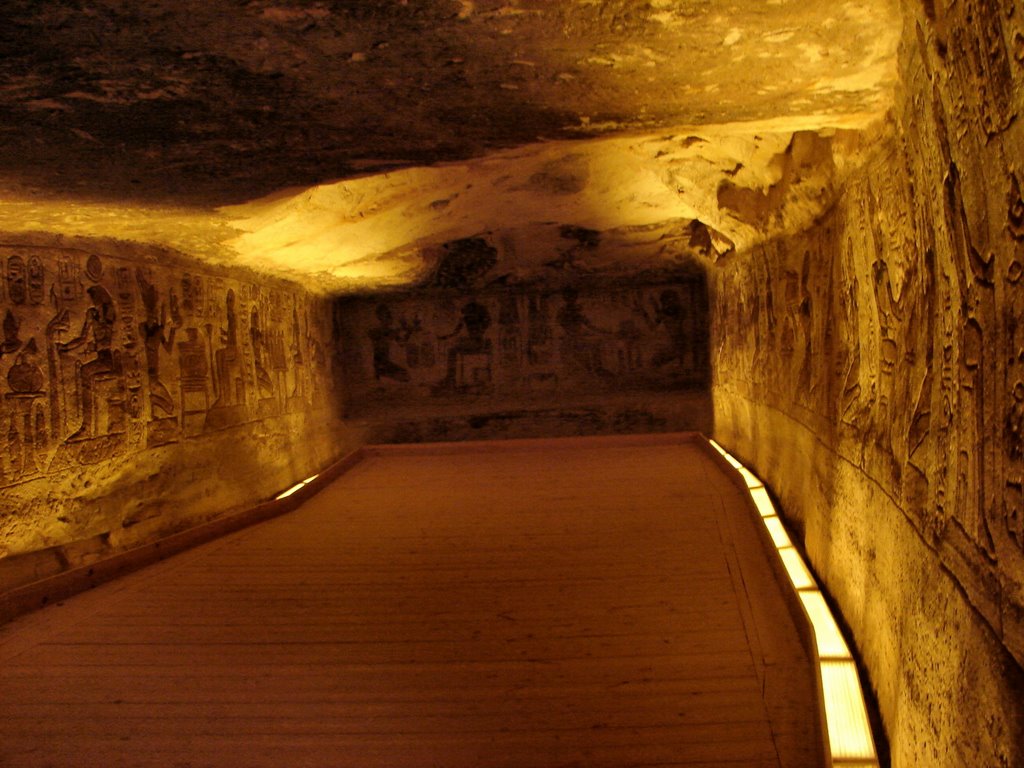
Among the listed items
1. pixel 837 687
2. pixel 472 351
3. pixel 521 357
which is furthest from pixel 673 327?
pixel 837 687

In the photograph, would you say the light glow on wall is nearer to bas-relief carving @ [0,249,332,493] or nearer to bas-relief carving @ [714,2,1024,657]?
bas-relief carving @ [714,2,1024,657]

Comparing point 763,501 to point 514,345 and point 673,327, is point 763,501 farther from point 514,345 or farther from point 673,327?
point 514,345

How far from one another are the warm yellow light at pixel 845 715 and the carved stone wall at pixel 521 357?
6.72 m

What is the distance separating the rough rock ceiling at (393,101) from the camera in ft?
7.46

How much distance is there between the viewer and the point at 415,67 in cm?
267

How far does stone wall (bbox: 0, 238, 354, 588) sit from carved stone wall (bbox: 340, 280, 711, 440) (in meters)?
2.31

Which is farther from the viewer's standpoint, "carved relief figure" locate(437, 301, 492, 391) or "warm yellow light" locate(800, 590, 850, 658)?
"carved relief figure" locate(437, 301, 492, 391)

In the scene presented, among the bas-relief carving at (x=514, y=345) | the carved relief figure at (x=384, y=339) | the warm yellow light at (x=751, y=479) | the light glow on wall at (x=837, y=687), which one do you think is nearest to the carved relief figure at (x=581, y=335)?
the bas-relief carving at (x=514, y=345)

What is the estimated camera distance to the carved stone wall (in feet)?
31.9

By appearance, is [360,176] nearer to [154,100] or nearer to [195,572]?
[154,100]

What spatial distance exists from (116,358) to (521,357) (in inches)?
217

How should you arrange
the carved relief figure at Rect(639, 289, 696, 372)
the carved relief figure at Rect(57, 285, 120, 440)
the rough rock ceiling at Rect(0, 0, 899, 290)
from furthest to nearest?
1. the carved relief figure at Rect(639, 289, 696, 372)
2. the carved relief figure at Rect(57, 285, 120, 440)
3. the rough rock ceiling at Rect(0, 0, 899, 290)

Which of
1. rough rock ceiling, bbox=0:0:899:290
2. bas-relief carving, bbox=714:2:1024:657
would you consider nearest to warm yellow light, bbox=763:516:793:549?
bas-relief carving, bbox=714:2:1024:657

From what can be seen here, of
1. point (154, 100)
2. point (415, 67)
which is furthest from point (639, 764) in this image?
point (154, 100)
